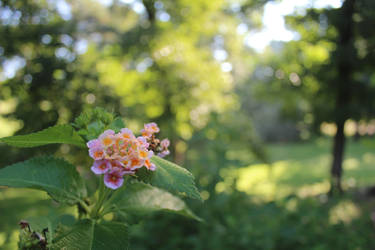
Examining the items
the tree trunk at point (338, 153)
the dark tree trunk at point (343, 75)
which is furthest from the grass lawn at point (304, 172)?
the dark tree trunk at point (343, 75)

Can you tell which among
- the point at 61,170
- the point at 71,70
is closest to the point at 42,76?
the point at 71,70

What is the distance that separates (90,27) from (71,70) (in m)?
1.16

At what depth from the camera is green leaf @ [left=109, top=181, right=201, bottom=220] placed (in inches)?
38.0

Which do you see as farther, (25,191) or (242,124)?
(25,191)

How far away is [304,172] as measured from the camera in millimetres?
9656

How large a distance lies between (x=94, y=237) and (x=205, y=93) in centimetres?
577

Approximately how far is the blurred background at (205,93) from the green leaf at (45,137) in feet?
6.14

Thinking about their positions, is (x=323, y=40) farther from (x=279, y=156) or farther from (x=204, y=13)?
(x=279, y=156)

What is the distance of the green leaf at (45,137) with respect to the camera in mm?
813

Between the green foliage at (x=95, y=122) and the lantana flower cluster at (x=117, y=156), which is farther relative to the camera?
the green foliage at (x=95, y=122)

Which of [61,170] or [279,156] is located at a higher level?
[61,170]

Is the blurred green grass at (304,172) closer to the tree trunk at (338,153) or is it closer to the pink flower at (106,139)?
the tree trunk at (338,153)

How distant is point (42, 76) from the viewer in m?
4.38

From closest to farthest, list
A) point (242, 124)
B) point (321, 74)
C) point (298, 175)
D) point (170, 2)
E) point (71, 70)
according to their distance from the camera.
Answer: point (71, 70)
point (321, 74)
point (170, 2)
point (242, 124)
point (298, 175)
